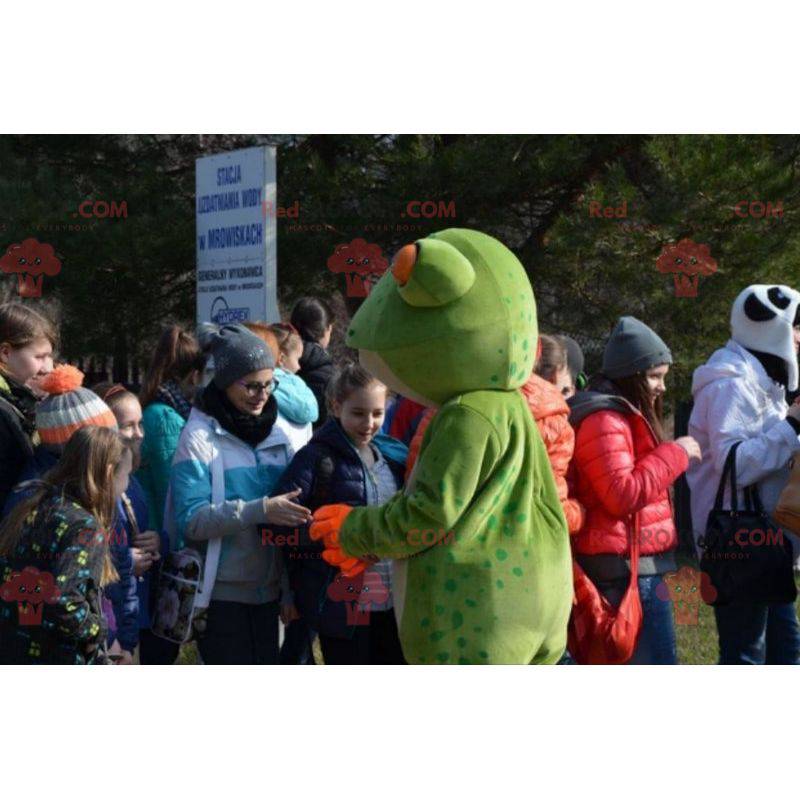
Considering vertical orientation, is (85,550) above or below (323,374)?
below

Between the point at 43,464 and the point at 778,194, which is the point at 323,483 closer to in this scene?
the point at 43,464

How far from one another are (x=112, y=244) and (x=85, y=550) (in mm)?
4036

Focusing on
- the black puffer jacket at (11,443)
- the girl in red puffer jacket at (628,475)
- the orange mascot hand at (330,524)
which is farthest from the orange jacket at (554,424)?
the black puffer jacket at (11,443)

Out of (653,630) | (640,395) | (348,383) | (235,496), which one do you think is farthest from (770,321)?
(235,496)

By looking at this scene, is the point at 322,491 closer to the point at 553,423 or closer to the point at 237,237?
the point at 553,423

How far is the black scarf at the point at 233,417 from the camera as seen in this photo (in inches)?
191

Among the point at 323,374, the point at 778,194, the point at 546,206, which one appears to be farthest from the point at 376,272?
the point at 778,194

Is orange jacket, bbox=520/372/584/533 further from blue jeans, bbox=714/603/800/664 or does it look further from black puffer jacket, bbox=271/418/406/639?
blue jeans, bbox=714/603/800/664

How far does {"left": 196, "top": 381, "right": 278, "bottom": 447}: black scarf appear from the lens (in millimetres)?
4855

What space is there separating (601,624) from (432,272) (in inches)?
64.8

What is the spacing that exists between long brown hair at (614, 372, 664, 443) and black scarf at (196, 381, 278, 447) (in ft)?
4.56

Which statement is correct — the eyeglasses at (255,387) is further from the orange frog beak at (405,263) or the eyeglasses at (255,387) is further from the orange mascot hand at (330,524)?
the orange frog beak at (405,263)

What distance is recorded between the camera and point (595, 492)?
4863 millimetres

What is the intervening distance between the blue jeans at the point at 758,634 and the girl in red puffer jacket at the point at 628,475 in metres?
0.33
